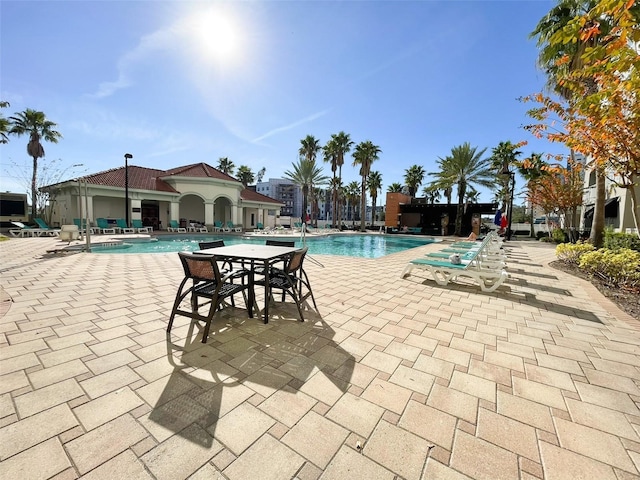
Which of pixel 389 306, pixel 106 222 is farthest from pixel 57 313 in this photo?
pixel 106 222

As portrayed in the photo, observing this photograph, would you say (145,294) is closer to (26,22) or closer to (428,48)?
(26,22)

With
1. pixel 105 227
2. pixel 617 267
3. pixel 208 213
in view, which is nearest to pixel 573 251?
pixel 617 267

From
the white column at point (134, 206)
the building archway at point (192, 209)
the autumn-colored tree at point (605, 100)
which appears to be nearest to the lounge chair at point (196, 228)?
the building archway at point (192, 209)

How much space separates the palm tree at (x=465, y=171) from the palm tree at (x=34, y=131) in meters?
35.4

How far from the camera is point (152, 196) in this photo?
21.3m

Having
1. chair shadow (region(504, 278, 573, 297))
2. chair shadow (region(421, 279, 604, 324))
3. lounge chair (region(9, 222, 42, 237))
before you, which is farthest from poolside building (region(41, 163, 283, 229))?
chair shadow (region(504, 278, 573, 297))

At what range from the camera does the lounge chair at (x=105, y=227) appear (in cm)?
1898

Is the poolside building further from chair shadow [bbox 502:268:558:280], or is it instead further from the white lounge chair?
chair shadow [bbox 502:268:558:280]

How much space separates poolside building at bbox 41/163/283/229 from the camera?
774 inches

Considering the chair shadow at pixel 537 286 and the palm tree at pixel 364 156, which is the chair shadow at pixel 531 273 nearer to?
the chair shadow at pixel 537 286

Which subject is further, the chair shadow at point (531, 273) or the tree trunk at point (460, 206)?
the tree trunk at point (460, 206)

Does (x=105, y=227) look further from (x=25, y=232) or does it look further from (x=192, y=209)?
(x=192, y=209)

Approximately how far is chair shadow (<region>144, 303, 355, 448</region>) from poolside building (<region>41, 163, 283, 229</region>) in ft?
67.9

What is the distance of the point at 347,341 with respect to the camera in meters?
3.05
